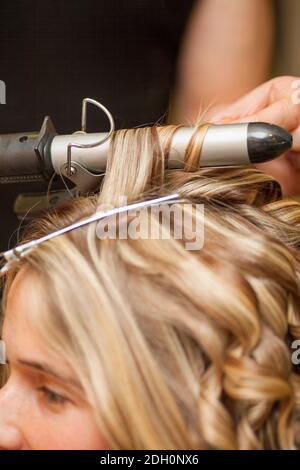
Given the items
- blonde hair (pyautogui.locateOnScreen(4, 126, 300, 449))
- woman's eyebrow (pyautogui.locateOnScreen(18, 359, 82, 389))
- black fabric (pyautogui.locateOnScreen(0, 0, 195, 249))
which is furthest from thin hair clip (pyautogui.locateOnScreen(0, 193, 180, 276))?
black fabric (pyautogui.locateOnScreen(0, 0, 195, 249))

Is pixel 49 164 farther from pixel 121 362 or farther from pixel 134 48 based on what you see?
pixel 134 48

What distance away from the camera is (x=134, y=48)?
1037 millimetres

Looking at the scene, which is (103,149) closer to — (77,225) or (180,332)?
(77,225)

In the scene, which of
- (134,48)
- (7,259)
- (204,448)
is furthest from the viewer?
(134,48)

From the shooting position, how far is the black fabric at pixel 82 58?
3.38 feet

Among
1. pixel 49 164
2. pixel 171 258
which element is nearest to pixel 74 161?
pixel 49 164

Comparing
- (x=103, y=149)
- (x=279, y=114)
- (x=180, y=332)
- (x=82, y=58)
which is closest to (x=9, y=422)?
(x=180, y=332)

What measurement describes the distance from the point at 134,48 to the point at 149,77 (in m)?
0.05

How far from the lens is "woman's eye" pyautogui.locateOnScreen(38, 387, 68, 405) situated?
0.60 m

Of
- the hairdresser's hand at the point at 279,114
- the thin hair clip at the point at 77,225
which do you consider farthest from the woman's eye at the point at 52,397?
the hairdresser's hand at the point at 279,114

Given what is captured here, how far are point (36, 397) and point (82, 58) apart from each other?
0.61 meters

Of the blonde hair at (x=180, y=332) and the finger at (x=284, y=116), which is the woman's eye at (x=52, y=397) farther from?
the finger at (x=284, y=116)

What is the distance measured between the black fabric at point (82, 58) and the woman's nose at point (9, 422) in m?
0.51

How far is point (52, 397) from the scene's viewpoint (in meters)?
0.61
